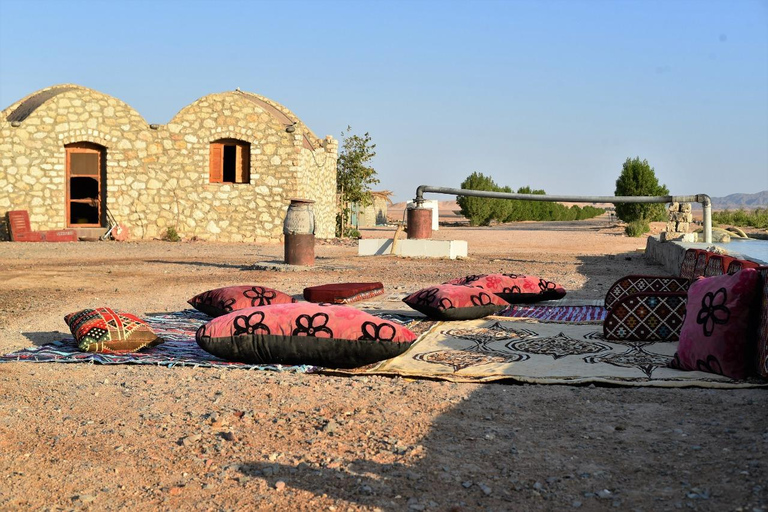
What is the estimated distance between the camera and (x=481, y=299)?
6250 millimetres

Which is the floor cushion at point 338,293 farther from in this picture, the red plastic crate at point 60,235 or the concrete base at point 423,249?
the red plastic crate at point 60,235

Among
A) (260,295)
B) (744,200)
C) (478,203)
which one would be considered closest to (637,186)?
(478,203)

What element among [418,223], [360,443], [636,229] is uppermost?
[418,223]

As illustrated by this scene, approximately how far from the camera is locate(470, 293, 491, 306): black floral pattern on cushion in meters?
6.22

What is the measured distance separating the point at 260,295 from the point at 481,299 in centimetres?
170

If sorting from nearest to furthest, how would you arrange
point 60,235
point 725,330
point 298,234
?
point 725,330, point 298,234, point 60,235

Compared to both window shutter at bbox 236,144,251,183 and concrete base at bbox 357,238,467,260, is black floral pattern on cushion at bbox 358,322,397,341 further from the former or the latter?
window shutter at bbox 236,144,251,183

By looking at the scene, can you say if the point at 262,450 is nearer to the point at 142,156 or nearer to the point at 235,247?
the point at 235,247

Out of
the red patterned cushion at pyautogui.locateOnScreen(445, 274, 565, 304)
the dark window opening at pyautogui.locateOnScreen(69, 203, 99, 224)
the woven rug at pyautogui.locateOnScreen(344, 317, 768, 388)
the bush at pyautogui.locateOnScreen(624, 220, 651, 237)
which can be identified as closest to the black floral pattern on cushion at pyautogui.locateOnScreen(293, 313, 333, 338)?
the woven rug at pyautogui.locateOnScreen(344, 317, 768, 388)

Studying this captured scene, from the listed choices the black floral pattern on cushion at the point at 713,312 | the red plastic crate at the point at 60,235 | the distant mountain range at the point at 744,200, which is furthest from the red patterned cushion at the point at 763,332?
the distant mountain range at the point at 744,200

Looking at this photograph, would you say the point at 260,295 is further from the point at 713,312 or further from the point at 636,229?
the point at 636,229

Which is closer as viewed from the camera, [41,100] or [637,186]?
[41,100]

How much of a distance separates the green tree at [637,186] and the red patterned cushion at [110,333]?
87.3ft

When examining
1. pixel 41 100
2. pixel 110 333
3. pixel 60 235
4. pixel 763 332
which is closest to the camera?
pixel 763 332
